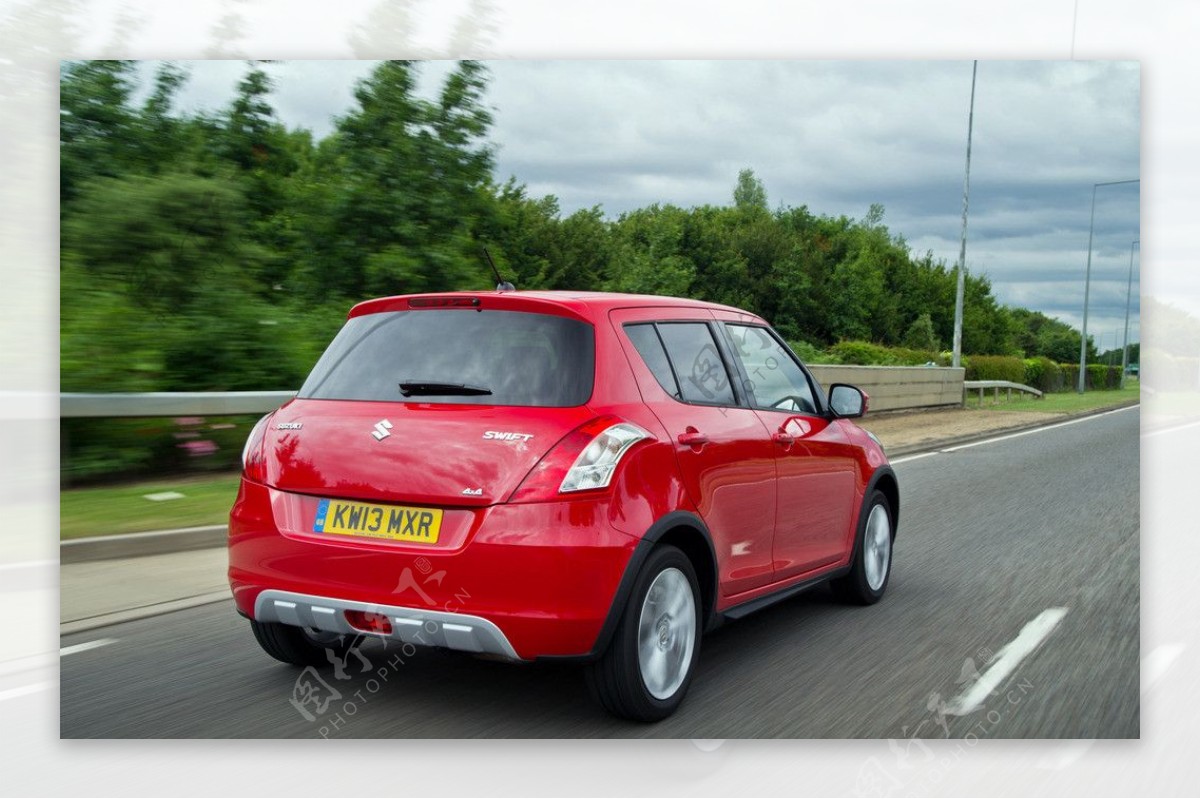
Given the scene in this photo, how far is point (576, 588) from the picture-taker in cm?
413

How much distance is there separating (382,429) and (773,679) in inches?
77.9

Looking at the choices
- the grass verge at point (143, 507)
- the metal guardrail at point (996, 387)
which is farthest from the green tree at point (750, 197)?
the grass verge at point (143, 507)

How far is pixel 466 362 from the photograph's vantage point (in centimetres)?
452

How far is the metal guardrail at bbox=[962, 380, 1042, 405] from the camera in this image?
91.9 ft

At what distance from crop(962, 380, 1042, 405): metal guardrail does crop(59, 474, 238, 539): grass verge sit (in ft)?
70.4

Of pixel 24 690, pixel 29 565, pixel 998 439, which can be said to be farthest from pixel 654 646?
pixel 998 439

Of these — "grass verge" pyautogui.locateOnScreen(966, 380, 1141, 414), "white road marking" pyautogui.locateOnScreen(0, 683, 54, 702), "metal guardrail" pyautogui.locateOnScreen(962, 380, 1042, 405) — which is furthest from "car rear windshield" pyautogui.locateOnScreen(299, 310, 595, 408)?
"metal guardrail" pyautogui.locateOnScreen(962, 380, 1042, 405)

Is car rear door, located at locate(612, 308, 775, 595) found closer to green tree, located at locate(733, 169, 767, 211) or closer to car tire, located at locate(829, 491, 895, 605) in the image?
car tire, located at locate(829, 491, 895, 605)

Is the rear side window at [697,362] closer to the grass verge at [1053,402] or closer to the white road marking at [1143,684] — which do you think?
the white road marking at [1143,684]

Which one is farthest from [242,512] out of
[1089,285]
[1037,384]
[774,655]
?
[1037,384]

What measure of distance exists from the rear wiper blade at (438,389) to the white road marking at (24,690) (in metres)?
1.89

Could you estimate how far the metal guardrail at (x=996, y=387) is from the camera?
28.0 meters

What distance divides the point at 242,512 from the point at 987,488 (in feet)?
30.2

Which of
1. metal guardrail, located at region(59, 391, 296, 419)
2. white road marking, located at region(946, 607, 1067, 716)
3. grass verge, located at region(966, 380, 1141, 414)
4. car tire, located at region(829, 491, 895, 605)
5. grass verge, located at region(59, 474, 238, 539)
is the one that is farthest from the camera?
grass verge, located at region(966, 380, 1141, 414)
